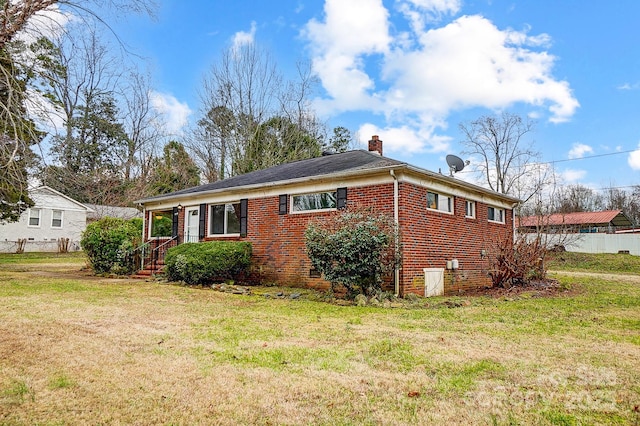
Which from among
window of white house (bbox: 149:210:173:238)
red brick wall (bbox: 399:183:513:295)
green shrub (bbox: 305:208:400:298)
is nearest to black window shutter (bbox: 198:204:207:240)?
window of white house (bbox: 149:210:173:238)

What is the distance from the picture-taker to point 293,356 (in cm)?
442

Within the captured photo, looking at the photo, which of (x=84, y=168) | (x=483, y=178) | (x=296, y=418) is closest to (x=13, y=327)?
(x=296, y=418)

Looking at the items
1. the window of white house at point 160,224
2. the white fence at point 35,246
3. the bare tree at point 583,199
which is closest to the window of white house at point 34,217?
the white fence at point 35,246

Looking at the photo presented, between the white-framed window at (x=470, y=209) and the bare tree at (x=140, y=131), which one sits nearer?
the white-framed window at (x=470, y=209)

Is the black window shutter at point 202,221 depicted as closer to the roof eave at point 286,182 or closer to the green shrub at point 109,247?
the roof eave at point 286,182

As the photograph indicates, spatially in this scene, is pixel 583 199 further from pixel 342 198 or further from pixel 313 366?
pixel 313 366

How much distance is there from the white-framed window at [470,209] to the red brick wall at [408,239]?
19 cm

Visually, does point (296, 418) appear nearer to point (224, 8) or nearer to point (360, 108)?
point (224, 8)

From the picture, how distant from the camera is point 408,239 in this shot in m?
Answer: 9.58

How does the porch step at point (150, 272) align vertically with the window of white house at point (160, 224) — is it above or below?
below

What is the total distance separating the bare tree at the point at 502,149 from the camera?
2834 centimetres

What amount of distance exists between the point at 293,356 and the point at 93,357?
200cm

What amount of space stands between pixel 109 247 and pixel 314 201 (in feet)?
27.3

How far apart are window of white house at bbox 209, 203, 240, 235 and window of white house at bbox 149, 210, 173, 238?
2867mm
